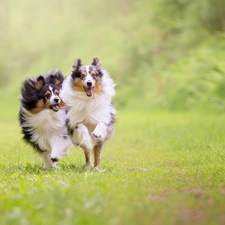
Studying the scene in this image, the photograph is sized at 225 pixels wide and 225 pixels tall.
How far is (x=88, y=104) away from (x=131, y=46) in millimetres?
23268

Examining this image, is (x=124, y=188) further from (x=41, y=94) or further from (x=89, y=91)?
(x=41, y=94)

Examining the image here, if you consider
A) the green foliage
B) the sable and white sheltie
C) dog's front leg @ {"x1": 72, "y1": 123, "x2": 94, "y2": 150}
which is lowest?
the green foliage

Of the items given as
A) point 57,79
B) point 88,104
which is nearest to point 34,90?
point 57,79

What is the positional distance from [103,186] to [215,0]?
19499 mm

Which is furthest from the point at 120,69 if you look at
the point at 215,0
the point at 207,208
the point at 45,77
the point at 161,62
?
the point at 207,208

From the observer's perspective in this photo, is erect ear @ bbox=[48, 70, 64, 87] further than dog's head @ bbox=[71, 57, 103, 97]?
Yes

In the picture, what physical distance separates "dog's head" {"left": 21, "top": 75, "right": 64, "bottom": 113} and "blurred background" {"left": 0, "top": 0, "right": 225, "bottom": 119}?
1122 cm

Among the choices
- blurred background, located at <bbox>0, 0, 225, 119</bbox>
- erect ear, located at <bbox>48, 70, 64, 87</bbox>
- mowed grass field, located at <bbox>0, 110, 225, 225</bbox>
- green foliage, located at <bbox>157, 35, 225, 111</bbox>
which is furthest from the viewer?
blurred background, located at <bbox>0, 0, 225, 119</bbox>

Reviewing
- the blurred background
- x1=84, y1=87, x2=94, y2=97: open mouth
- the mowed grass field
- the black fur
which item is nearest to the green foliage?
the blurred background

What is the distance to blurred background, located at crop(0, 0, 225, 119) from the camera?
2320 centimetres

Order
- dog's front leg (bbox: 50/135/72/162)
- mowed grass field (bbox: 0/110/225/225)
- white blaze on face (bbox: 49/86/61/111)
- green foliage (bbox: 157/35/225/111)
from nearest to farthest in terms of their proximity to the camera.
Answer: mowed grass field (bbox: 0/110/225/225)
dog's front leg (bbox: 50/135/72/162)
white blaze on face (bbox: 49/86/61/111)
green foliage (bbox: 157/35/225/111)

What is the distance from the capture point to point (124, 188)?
6.12 metres

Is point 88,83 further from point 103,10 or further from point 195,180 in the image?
point 103,10

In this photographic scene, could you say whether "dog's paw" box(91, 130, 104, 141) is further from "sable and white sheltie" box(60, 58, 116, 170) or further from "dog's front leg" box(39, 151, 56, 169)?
"dog's front leg" box(39, 151, 56, 169)
